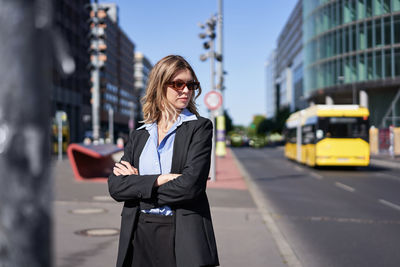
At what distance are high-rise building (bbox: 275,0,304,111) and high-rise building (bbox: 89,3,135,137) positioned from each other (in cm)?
3173

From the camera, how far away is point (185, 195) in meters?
2.40

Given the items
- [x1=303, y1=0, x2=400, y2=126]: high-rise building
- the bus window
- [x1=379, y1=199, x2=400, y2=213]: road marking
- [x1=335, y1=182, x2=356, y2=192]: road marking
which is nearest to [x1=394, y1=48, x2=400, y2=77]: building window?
[x1=303, y1=0, x2=400, y2=126]: high-rise building

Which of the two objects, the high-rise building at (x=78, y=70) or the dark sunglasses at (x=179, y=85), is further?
the high-rise building at (x=78, y=70)

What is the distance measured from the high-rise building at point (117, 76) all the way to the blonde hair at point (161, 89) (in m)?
87.5

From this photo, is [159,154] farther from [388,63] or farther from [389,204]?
[388,63]

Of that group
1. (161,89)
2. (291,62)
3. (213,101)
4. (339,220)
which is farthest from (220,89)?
(291,62)

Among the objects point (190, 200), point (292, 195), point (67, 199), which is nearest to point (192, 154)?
point (190, 200)

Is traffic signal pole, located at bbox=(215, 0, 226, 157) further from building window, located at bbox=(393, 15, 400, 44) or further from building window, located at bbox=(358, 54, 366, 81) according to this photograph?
building window, located at bbox=(393, 15, 400, 44)

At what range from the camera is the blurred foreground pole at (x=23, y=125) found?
92cm

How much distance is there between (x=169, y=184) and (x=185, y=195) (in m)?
0.10

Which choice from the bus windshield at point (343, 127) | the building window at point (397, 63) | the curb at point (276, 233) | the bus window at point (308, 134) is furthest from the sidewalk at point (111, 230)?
the building window at point (397, 63)

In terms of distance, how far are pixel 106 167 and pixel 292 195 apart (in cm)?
815

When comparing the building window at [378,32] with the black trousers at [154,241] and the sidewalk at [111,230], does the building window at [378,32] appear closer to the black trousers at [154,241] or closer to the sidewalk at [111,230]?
the sidewalk at [111,230]

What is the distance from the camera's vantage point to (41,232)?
963 mm
